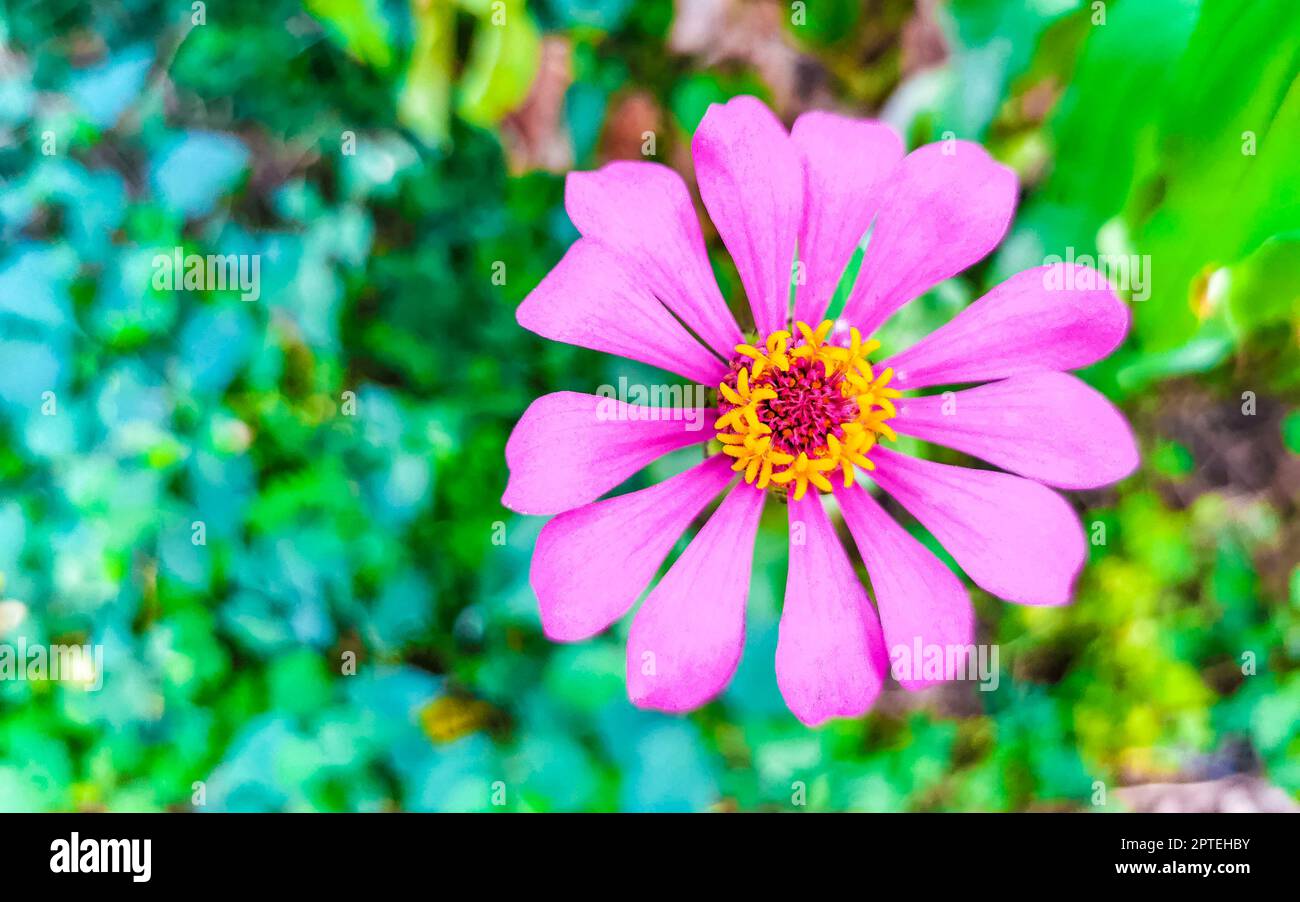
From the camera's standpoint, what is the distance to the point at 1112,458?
2.26 ft

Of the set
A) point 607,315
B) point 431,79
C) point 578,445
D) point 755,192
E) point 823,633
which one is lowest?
point 823,633

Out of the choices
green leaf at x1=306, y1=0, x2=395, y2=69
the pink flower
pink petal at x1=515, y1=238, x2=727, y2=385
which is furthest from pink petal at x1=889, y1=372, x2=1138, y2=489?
green leaf at x1=306, y1=0, x2=395, y2=69

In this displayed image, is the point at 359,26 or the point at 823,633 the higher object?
the point at 359,26

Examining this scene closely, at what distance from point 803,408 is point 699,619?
204 mm

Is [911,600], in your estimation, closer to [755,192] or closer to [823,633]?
[823,633]

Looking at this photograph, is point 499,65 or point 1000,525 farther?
point 499,65

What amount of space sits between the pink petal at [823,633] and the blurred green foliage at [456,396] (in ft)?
0.42

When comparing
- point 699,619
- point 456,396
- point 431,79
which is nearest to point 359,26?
point 431,79

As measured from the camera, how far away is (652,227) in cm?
73

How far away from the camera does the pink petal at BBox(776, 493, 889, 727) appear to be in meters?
0.70

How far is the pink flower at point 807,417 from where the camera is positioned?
70 cm

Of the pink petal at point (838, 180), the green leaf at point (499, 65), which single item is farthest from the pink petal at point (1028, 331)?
the green leaf at point (499, 65)

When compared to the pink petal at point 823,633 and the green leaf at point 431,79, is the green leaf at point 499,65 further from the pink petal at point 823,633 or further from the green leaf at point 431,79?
the pink petal at point 823,633
